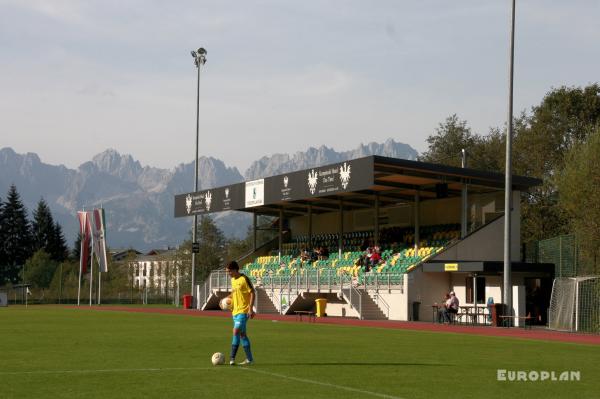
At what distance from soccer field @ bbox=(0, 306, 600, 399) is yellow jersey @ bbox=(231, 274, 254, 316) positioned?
1025 mm

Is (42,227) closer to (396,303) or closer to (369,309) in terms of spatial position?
(369,309)

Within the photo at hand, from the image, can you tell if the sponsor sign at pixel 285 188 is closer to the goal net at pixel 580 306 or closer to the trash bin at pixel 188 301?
the trash bin at pixel 188 301

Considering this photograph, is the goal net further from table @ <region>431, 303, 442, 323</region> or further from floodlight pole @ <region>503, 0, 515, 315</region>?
table @ <region>431, 303, 442, 323</region>

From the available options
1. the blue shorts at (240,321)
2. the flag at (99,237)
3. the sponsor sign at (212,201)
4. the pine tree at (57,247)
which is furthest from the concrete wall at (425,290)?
the pine tree at (57,247)

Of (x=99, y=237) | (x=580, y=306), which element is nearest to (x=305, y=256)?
(x=99, y=237)

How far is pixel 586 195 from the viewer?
40.6m

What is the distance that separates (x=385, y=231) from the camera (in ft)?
164

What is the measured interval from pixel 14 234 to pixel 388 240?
81.1 metres

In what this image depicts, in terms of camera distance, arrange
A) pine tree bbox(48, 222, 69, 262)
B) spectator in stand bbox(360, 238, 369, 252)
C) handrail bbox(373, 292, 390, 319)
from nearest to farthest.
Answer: handrail bbox(373, 292, 390, 319) → spectator in stand bbox(360, 238, 369, 252) → pine tree bbox(48, 222, 69, 262)

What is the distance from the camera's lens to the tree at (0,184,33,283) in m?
118

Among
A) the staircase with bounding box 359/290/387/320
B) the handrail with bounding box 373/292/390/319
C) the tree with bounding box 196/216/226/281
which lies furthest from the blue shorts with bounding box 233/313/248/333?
the tree with bounding box 196/216/226/281

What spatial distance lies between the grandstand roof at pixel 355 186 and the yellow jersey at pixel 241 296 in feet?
76.5

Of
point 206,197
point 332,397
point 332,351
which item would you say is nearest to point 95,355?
point 332,351

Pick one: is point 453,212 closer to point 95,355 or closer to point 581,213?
point 581,213
